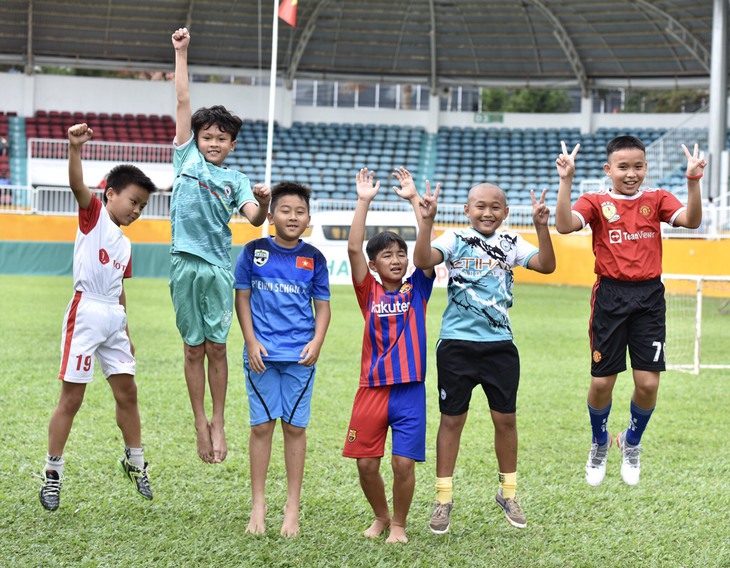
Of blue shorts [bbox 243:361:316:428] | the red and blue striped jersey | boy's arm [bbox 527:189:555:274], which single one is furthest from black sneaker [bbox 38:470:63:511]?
boy's arm [bbox 527:189:555:274]

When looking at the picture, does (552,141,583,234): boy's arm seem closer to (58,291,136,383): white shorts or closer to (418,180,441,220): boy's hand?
(418,180,441,220): boy's hand

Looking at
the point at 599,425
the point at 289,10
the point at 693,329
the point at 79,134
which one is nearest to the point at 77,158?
the point at 79,134

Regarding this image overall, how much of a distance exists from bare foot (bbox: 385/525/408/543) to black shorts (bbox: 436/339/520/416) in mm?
669

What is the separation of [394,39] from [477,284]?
32.5 meters

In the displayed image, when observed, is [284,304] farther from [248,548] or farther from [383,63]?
[383,63]

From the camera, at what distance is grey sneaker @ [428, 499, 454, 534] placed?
195 inches

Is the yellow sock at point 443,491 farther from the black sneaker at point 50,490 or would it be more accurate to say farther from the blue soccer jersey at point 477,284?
the black sneaker at point 50,490

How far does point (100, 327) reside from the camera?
5.23 metres

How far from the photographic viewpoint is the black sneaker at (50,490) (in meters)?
5.05

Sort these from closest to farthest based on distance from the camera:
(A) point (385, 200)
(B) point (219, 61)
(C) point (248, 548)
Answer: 1. (C) point (248, 548)
2. (A) point (385, 200)
3. (B) point (219, 61)

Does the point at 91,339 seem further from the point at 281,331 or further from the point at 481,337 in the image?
the point at 481,337

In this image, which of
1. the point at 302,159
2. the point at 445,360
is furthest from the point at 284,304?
the point at 302,159

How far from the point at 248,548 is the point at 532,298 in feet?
58.5

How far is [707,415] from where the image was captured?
866cm
